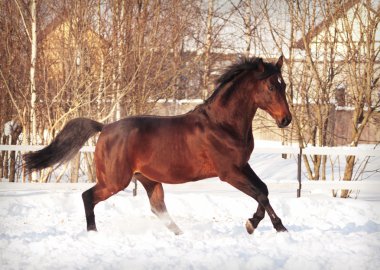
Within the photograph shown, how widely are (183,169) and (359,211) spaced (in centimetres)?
314

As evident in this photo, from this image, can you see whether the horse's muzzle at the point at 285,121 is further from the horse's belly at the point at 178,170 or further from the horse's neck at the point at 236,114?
the horse's belly at the point at 178,170

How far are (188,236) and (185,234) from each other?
0.15 meters

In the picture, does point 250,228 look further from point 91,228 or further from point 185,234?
point 91,228

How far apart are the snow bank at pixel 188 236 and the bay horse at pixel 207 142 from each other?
1.24 feet

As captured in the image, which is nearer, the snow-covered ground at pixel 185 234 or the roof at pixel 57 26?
the snow-covered ground at pixel 185 234

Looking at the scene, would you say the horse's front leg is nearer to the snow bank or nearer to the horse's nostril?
the snow bank

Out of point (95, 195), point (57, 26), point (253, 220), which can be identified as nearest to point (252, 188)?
point (253, 220)

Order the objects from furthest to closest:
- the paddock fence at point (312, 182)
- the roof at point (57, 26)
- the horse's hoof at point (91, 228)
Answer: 1. the roof at point (57, 26)
2. the paddock fence at point (312, 182)
3. the horse's hoof at point (91, 228)

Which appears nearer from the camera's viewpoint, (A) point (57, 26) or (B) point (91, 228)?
(B) point (91, 228)

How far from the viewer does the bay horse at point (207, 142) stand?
493 cm

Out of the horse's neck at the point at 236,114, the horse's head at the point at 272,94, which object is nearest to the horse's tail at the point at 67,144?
the horse's neck at the point at 236,114

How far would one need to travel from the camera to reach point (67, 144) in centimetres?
593

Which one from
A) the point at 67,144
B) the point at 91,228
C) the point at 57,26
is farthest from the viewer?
the point at 57,26

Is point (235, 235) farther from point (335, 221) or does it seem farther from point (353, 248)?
point (335, 221)
